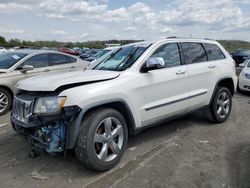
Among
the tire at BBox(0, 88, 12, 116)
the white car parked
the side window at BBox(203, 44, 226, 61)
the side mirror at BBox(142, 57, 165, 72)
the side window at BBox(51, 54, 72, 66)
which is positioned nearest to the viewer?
the side mirror at BBox(142, 57, 165, 72)

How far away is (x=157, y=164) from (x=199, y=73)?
2104 millimetres

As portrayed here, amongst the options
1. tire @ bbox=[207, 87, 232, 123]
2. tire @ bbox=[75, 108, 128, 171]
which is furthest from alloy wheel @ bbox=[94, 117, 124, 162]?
tire @ bbox=[207, 87, 232, 123]

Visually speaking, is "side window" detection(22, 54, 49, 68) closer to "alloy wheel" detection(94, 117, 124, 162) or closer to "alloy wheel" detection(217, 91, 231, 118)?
"alloy wheel" detection(94, 117, 124, 162)

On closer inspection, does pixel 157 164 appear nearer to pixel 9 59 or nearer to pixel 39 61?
pixel 39 61

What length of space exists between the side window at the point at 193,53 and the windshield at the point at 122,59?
959mm

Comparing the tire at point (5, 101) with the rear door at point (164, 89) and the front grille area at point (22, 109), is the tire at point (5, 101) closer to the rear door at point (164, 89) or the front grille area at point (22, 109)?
the front grille area at point (22, 109)

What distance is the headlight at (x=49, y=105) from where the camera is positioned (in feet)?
11.5

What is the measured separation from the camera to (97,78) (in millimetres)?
3941

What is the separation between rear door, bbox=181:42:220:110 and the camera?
5.19 meters

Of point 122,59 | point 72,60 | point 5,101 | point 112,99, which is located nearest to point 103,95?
point 112,99

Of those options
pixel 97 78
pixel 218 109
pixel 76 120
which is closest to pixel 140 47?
pixel 97 78

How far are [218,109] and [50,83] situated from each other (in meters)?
3.72

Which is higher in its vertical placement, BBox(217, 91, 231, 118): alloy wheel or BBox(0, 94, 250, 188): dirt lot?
BBox(217, 91, 231, 118): alloy wheel

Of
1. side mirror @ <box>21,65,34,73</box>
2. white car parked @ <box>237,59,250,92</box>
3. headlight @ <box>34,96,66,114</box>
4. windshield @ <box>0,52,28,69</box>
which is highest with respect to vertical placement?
windshield @ <box>0,52,28,69</box>
